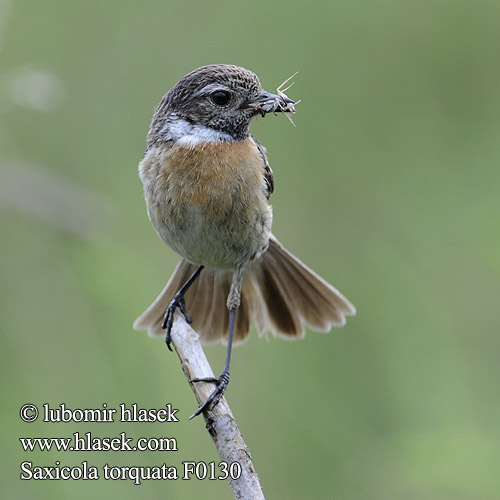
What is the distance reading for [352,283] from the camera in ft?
19.5

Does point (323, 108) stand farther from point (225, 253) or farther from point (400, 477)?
point (400, 477)

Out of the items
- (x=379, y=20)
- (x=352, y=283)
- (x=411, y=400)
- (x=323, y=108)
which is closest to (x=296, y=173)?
(x=323, y=108)

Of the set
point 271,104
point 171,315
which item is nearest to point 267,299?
point 171,315

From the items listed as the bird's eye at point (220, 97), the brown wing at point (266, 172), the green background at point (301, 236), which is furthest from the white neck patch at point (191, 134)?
the green background at point (301, 236)

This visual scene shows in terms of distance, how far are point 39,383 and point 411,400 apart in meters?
2.10

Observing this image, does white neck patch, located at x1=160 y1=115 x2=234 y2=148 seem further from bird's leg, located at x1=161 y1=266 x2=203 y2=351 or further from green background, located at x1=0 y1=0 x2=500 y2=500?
bird's leg, located at x1=161 y1=266 x2=203 y2=351

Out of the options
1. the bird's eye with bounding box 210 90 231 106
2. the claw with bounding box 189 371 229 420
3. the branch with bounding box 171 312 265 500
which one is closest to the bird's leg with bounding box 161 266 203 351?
the branch with bounding box 171 312 265 500

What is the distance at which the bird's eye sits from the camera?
470 centimetres

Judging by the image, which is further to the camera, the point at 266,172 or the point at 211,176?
the point at 266,172

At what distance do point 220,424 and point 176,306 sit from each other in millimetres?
1604

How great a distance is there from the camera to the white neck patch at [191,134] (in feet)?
15.5

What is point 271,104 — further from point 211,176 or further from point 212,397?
point 212,397

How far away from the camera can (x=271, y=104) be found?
182 inches

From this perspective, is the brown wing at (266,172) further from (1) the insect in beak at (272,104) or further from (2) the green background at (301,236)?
(2) the green background at (301,236)
